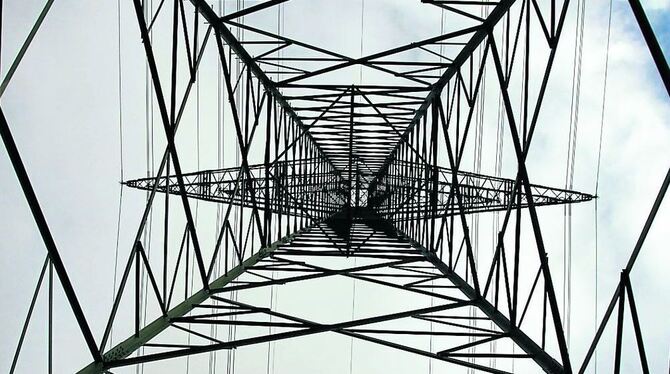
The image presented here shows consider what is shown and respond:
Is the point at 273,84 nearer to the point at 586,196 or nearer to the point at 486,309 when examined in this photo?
the point at 486,309

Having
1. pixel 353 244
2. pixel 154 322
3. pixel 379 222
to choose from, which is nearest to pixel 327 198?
pixel 379 222

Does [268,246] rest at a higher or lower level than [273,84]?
lower

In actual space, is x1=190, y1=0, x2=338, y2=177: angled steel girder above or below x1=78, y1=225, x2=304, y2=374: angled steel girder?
above

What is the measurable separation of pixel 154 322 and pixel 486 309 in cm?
492

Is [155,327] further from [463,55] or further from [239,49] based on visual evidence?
[463,55]

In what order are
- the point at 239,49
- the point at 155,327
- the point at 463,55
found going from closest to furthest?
the point at 155,327 → the point at 463,55 → the point at 239,49

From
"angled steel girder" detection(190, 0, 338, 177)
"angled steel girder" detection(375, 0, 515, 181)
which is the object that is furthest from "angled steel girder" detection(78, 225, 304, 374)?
"angled steel girder" detection(375, 0, 515, 181)

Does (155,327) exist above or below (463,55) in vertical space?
below

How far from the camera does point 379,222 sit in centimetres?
2670

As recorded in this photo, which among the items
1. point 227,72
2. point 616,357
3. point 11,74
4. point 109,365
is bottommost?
point 109,365

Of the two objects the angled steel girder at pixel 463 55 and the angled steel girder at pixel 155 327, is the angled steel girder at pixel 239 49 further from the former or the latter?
the angled steel girder at pixel 155 327

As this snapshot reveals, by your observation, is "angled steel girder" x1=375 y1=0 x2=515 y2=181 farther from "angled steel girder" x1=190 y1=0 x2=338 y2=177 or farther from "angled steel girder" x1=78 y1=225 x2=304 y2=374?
"angled steel girder" x1=78 y1=225 x2=304 y2=374

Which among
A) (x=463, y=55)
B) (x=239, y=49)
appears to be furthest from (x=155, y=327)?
(x=463, y=55)

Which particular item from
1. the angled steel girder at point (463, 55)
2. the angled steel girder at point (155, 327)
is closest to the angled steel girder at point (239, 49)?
the angled steel girder at point (463, 55)
